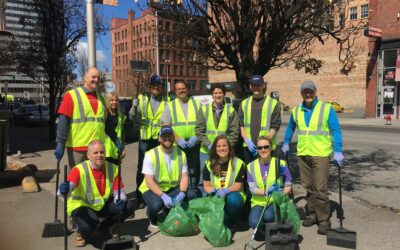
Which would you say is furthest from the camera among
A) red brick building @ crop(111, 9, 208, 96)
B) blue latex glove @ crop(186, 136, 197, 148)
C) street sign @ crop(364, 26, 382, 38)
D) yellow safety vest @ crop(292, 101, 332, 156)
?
street sign @ crop(364, 26, 382, 38)

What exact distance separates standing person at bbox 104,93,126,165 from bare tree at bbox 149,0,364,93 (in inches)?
57.0

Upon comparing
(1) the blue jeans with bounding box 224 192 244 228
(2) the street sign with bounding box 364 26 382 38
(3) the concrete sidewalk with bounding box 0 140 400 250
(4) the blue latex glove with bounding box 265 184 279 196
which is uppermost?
(2) the street sign with bounding box 364 26 382 38

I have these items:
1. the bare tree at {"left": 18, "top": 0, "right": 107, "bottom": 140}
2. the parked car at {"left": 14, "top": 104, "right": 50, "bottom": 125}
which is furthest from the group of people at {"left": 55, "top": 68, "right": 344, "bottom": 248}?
the parked car at {"left": 14, "top": 104, "right": 50, "bottom": 125}

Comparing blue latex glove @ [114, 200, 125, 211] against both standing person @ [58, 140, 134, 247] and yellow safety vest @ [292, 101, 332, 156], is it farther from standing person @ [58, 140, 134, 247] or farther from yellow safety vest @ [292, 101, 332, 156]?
yellow safety vest @ [292, 101, 332, 156]

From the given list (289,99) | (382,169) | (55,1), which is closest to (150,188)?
Answer: (382,169)

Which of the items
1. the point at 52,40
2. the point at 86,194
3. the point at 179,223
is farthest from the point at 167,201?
the point at 52,40

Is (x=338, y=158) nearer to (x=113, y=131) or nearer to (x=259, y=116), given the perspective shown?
(x=259, y=116)

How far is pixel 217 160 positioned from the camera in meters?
4.88

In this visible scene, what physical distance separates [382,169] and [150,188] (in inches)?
262

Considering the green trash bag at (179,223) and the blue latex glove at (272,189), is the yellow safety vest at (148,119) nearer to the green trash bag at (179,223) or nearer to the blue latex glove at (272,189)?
the green trash bag at (179,223)

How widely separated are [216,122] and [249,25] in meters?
1.44

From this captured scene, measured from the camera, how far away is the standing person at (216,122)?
17.8 feet

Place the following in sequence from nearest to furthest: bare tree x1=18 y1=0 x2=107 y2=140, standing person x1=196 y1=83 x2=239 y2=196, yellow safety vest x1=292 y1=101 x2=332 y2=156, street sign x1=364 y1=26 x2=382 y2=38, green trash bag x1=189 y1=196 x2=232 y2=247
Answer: green trash bag x1=189 y1=196 x2=232 y2=247, yellow safety vest x1=292 y1=101 x2=332 y2=156, standing person x1=196 y1=83 x2=239 y2=196, bare tree x1=18 y1=0 x2=107 y2=140, street sign x1=364 y1=26 x2=382 y2=38

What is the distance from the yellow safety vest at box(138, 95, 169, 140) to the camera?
5934 millimetres
